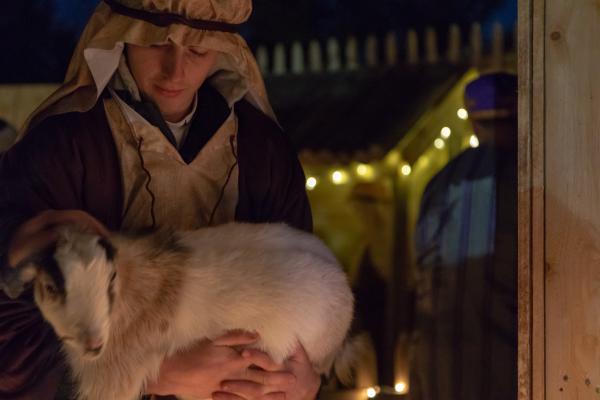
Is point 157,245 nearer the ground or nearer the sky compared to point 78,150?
nearer the ground

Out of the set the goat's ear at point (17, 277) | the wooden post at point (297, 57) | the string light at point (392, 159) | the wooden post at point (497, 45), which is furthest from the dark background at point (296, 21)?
the goat's ear at point (17, 277)

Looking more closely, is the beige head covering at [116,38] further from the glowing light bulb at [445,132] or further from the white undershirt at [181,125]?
the glowing light bulb at [445,132]

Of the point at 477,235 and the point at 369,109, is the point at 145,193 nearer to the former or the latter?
the point at 477,235

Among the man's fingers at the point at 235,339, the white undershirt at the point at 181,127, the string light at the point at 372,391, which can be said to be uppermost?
the white undershirt at the point at 181,127

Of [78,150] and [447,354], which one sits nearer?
[78,150]

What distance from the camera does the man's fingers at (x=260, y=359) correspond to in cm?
246

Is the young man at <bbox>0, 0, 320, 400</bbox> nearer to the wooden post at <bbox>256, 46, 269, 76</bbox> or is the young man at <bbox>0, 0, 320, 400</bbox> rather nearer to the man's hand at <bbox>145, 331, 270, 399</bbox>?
the man's hand at <bbox>145, 331, 270, 399</bbox>

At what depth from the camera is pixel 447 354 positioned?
13.8ft

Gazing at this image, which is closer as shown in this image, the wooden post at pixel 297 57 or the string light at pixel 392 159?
the string light at pixel 392 159

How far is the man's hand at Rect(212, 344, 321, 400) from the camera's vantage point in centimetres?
247

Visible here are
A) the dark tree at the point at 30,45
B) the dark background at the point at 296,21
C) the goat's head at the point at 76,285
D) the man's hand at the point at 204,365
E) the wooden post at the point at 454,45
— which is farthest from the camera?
the dark tree at the point at 30,45

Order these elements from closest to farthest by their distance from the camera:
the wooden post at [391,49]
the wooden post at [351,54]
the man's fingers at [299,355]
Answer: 1. the man's fingers at [299,355]
2. the wooden post at [391,49]
3. the wooden post at [351,54]

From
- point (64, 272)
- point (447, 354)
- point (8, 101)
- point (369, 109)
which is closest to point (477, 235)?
point (447, 354)

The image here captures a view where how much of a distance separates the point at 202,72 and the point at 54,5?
5436 millimetres
